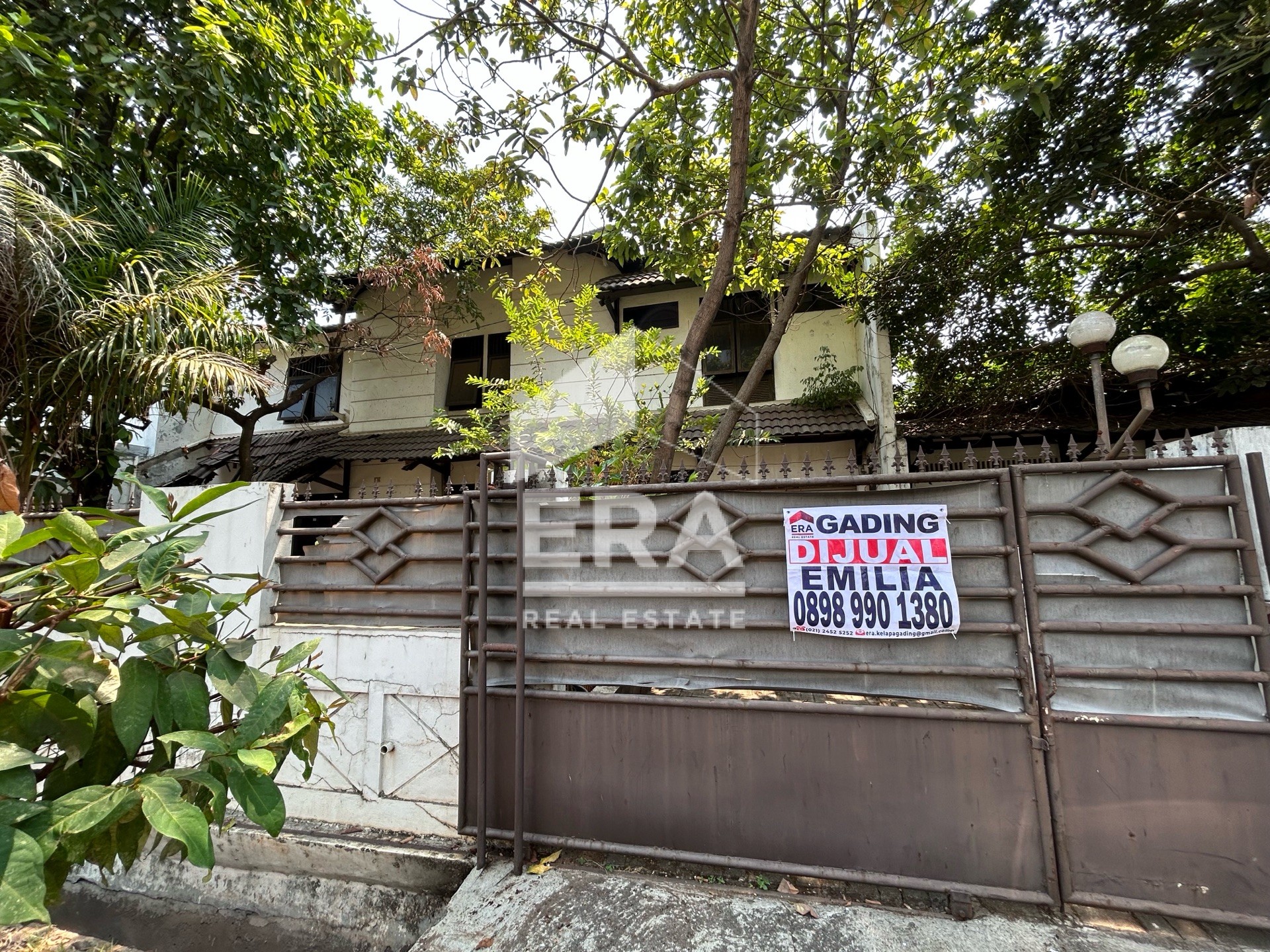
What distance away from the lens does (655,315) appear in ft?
30.1

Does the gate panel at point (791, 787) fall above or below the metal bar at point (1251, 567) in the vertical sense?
below

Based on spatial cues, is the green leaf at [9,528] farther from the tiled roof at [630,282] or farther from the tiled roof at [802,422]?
the tiled roof at [630,282]

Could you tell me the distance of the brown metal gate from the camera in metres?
2.52

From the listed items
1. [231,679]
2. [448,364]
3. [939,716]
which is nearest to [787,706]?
[939,716]

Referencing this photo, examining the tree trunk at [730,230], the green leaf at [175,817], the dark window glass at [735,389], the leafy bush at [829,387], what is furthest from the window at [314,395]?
the green leaf at [175,817]

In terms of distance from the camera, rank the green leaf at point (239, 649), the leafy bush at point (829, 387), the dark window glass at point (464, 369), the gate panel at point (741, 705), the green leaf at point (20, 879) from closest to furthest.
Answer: the green leaf at point (20, 879)
the green leaf at point (239, 649)
the gate panel at point (741, 705)
the leafy bush at point (829, 387)
the dark window glass at point (464, 369)

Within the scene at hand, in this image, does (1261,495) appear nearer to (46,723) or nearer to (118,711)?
(118,711)

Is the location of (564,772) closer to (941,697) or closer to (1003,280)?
(941,697)

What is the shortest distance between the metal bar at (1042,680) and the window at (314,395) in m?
10.4

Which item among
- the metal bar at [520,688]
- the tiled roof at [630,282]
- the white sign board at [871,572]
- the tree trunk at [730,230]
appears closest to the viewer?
the white sign board at [871,572]

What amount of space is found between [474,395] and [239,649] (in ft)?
28.6

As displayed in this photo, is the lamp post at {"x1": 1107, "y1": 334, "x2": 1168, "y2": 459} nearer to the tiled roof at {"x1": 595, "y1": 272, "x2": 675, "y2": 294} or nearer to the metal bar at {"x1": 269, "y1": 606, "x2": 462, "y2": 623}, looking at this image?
the metal bar at {"x1": 269, "y1": 606, "x2": 462, "y2": 623}

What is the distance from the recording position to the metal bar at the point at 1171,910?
2.37 metres

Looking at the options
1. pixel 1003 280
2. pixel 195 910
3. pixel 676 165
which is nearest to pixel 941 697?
pixel 195 910
